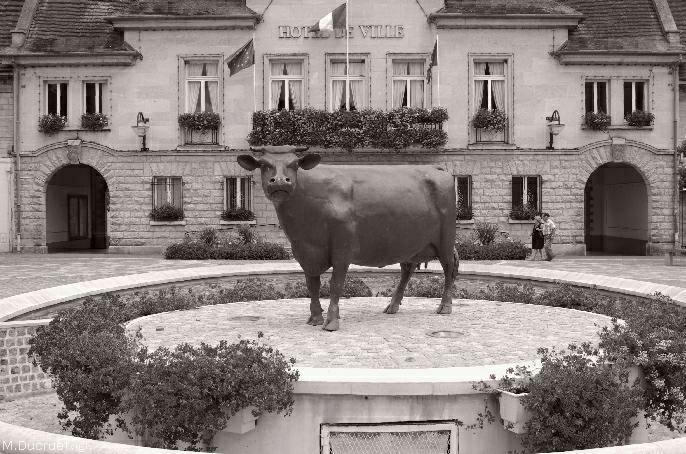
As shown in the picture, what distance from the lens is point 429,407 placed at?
6.67m

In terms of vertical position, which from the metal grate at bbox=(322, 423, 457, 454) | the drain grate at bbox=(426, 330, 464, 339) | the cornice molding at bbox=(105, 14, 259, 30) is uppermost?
the cornice molding at bbox=(105, 14, 259, 30)

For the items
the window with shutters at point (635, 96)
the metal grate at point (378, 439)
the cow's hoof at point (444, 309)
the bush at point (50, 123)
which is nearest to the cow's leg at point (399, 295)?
the cow's hoof at point (444, 309)

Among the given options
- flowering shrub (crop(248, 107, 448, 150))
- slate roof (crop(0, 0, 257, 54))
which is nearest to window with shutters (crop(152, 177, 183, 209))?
flowering shrub (crop(248, 107, 448, 150))

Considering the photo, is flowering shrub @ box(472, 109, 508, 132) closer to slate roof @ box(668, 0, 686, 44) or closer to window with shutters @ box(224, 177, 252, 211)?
slate roof @ box(668, 0, 686, 44)

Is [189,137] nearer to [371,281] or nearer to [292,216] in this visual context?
[371,281]

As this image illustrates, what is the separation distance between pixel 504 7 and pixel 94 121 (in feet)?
52.3

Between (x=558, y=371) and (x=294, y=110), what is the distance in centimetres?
2385

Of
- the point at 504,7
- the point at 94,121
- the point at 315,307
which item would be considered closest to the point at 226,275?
the point at 315,307

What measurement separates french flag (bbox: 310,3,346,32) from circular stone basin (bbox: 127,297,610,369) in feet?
56.9

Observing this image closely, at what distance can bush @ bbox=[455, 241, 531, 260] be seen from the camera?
26406 mm

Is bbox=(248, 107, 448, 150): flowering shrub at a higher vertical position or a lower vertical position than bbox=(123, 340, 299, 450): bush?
higher

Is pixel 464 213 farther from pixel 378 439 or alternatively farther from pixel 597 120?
pixel 378 439

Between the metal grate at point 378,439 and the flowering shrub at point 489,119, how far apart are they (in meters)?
24.2

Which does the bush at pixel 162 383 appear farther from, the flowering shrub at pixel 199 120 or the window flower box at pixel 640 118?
the window flower box at pixel 640 118
